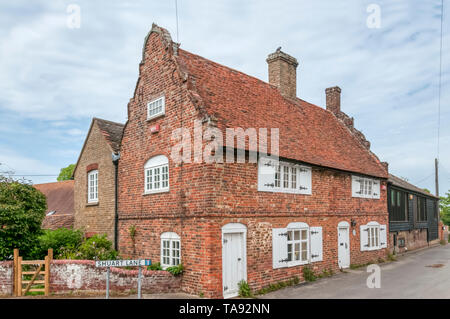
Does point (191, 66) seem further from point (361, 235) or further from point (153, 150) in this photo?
point (361, 235)

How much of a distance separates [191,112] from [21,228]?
7155 millimetres

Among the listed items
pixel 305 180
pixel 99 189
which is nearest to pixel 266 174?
pixel 305 180

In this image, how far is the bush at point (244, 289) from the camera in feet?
39.6

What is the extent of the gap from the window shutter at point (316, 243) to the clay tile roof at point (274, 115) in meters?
2.68

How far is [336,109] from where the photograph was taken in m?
23.6

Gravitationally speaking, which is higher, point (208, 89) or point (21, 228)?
point (208, 89)

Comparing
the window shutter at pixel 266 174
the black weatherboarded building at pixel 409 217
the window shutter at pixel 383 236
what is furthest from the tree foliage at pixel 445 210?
the window shutter at pixel 266 174

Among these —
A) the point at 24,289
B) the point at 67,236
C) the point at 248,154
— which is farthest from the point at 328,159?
the point at 24,289

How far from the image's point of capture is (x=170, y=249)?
13156mm

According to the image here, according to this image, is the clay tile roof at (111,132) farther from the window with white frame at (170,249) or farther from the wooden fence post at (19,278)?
the wooden fence post at (19,278)

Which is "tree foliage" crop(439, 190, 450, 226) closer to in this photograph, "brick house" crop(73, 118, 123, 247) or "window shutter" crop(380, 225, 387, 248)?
"window shutter" crop(380, 225, 387, 248)
